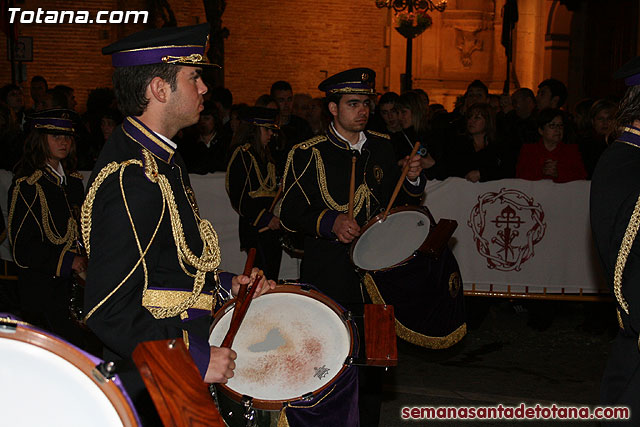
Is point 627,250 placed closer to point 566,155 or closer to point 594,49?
point 566,155

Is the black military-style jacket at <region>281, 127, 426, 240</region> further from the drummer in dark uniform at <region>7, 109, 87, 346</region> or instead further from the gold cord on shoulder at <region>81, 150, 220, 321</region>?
the gold cord on shoulder at <region>81, 150, 220, 321</region>

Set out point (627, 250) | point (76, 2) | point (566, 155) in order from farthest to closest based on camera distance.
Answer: point (76, 2)
point (566, 155)
point (627, 250)

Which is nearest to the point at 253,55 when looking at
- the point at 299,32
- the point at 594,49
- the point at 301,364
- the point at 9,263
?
the point at 299,32

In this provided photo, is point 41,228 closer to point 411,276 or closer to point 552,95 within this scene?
point 411,276

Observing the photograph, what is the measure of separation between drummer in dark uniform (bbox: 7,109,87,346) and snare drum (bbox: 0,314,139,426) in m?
3.10

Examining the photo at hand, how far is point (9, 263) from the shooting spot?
845 centimetres

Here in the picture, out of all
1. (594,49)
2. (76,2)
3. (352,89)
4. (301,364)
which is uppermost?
(76,2)

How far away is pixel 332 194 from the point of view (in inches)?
190

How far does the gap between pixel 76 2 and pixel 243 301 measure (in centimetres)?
2051

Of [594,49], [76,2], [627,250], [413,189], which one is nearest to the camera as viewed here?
[627,250]

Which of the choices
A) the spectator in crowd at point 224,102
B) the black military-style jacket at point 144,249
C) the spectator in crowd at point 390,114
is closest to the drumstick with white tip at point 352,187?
the black military-style jacket at point 144,249

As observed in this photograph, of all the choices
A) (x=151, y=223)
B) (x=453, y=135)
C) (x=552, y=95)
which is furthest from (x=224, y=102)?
(x=151, y=223)

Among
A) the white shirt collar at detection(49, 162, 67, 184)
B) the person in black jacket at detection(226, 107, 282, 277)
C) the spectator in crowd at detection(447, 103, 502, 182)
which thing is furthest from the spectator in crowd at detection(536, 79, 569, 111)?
the white shirt collar at detection(49, 162, 67, 184)

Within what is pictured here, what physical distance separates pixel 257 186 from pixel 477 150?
7.99 ft
